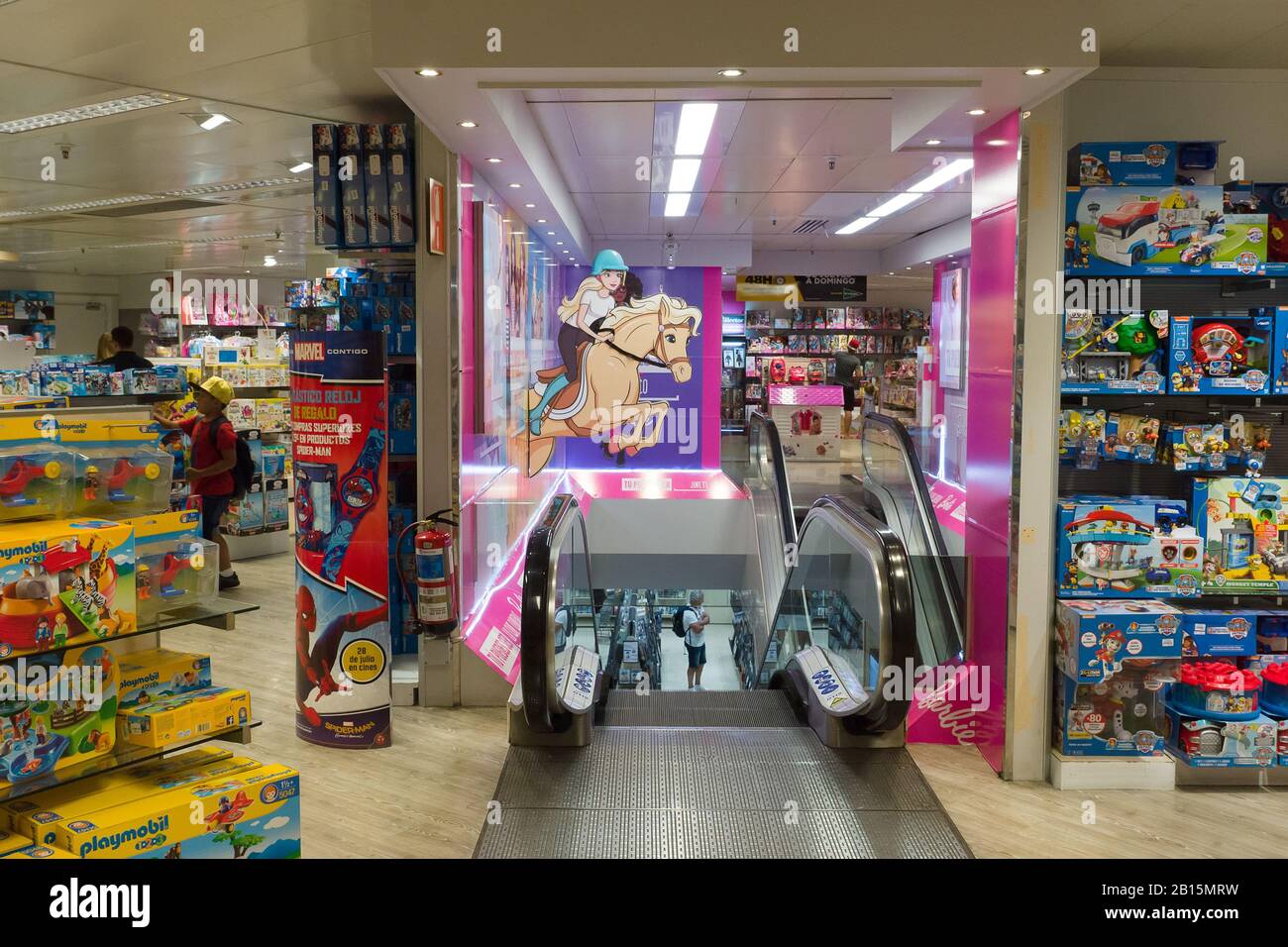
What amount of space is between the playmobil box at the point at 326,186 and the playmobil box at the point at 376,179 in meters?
0.20

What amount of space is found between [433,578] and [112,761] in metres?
2.66

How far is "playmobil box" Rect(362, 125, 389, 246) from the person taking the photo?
17.2ft

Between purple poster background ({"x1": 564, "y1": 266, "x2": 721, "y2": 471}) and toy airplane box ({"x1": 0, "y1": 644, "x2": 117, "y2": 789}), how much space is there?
9.40 m

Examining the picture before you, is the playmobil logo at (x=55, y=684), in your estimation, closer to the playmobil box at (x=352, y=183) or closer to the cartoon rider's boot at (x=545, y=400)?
the playmobil box at (x=352, y=183)

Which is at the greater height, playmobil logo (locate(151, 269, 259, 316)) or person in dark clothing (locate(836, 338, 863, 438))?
playmobil logo (locate(151, 269, 259, 316))

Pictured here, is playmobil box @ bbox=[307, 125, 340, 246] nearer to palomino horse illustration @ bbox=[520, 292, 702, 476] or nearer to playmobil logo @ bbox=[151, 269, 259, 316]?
palomino horse illustration @ bbox=[520, 292, 702, 476]

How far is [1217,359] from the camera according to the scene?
4.61 m

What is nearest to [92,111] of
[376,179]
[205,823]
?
[376,179]

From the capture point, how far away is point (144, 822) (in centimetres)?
234

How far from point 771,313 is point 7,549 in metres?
16.0

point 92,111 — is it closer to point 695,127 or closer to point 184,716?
point 695,127

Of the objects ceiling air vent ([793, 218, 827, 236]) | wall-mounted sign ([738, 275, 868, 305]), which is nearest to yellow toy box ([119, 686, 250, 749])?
ceiling air vent ([793, 218, 827, 236])
